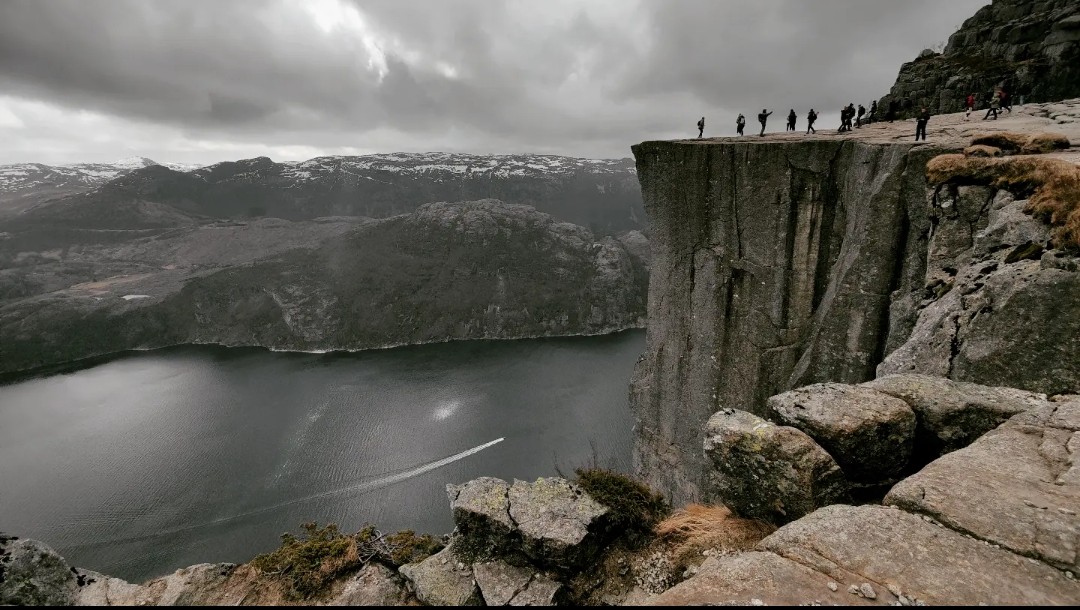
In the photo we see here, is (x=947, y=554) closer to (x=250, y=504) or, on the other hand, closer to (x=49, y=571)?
(x=49, y=571)

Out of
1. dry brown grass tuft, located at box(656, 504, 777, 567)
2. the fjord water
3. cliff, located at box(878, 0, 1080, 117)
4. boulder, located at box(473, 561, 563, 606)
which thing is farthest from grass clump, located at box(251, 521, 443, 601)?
the fjord water

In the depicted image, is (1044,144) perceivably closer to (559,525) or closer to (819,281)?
(819,281)

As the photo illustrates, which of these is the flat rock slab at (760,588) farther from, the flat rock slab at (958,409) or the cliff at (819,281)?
the cliff at (819,281)

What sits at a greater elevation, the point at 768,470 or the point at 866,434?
the point at 866,434

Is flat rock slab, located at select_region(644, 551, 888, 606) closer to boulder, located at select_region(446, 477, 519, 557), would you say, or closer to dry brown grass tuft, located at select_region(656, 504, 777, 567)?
dry brown grass tuft, located at select_region(656, 504, 777, 567)

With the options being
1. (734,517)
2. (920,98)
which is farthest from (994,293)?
(920,98)

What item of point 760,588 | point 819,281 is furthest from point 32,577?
point 819,281
